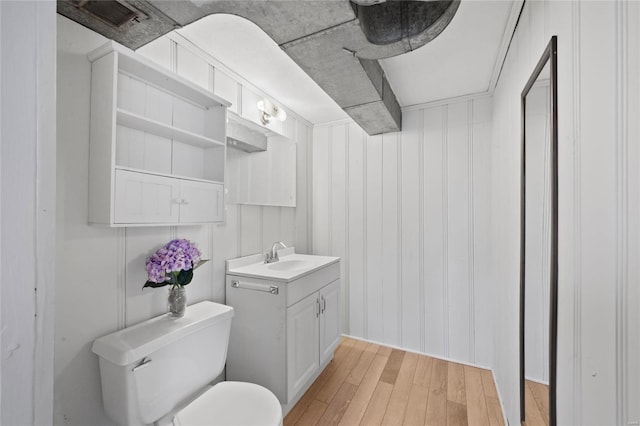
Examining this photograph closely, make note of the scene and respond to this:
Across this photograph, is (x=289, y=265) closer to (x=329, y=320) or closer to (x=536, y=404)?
(x=329, y=320)

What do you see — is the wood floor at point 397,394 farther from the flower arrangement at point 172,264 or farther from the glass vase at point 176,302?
the flower arrangement at point 172,264

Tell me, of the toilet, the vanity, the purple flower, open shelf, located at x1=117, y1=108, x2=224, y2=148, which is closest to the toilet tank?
the toilet

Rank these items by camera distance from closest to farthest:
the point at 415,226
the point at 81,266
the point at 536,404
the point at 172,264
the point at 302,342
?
the point at 536,404, the point at 81,266, the point at 172,264, the point at 302,342, the point at 415,226

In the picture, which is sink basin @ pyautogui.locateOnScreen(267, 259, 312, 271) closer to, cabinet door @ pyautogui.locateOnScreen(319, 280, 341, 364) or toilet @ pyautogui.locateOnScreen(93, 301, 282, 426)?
cabinet door @ pyautogui.locateOnScreen(319, 280, 341, 364)

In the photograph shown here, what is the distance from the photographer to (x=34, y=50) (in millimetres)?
356

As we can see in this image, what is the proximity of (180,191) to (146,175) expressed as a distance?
186 millimetres

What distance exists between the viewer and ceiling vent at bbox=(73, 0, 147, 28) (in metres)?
1.11

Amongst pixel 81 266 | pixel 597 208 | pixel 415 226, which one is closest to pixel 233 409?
pixel 81 266

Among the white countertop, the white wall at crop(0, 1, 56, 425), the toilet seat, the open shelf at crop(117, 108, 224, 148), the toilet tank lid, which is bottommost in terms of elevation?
the toilet seat

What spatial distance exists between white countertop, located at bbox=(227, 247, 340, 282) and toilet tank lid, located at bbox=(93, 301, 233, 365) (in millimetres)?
344

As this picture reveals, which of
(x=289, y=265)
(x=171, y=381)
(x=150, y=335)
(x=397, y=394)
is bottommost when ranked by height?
(x=397, y=394)

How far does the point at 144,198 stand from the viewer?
1303 millimetres

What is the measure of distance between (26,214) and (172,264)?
1.15 metres

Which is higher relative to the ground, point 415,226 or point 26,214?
point 26,214
